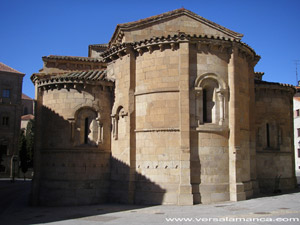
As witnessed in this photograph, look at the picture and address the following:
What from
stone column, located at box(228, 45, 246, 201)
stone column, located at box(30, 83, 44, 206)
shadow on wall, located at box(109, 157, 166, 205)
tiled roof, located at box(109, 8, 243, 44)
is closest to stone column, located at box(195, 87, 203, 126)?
stone column, located at box(228, 45, 246, 201)

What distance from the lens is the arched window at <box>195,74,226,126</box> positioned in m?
17.8

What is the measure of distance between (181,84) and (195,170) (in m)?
4.42

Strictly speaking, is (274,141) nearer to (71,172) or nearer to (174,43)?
(174,43)

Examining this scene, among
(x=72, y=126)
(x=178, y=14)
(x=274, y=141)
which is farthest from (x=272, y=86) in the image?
(x=72, y=126)

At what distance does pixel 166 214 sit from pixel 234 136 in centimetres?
592

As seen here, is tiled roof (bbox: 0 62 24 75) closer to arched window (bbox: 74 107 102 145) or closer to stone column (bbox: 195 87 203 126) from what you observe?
arched window (bbox: 74 107 102 145)

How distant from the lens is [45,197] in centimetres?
1952

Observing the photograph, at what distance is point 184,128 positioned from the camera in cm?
1734

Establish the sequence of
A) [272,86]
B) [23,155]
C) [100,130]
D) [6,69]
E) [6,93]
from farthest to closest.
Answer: [6,69], [6,93], [23,155], [272,86], [100,130]

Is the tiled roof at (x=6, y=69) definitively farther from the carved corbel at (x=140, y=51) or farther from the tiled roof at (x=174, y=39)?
the carved corbel at (x=140, y=51)

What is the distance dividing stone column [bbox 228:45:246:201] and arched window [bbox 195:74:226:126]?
51 cm

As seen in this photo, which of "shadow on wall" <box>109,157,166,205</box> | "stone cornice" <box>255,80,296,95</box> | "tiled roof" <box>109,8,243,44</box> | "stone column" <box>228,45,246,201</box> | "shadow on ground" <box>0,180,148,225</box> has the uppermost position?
"tiled roof" <box>109,8,243,44</box>

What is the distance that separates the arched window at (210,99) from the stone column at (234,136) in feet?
1.69

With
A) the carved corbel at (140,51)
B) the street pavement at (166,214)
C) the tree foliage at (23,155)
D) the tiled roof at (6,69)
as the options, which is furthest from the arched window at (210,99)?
the tiled roof at (6,69)
